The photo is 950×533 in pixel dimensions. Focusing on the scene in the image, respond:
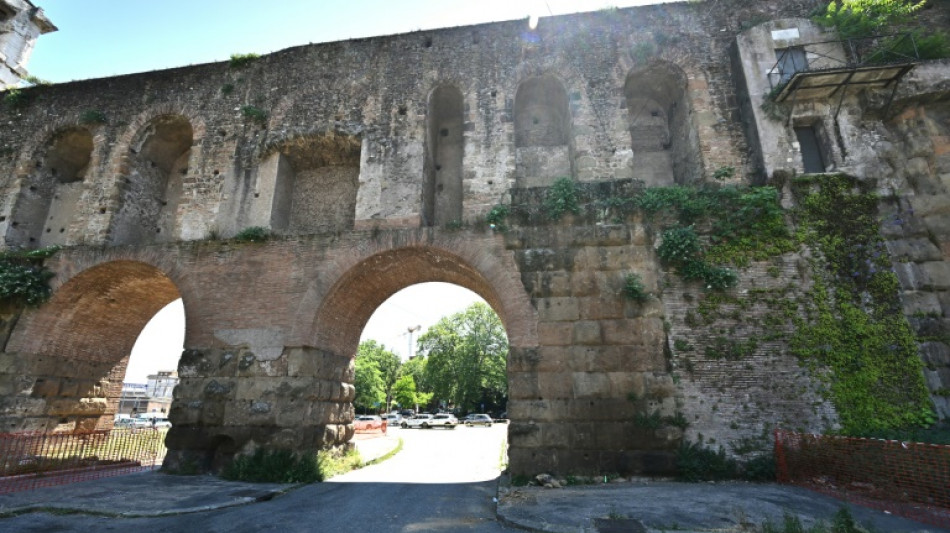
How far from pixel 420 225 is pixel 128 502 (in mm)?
7022

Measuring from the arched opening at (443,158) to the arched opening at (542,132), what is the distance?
1.64 meters

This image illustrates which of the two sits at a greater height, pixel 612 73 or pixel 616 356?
pixel 612 73

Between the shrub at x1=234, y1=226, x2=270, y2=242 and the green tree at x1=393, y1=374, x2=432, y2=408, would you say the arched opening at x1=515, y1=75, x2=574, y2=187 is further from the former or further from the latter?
the green tree at x1=393, y1=374, x2=432, y2=408

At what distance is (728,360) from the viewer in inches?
338

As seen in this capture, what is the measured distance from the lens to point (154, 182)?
13.4 meters

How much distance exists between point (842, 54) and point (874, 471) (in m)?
9.14

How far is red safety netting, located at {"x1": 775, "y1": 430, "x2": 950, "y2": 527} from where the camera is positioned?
599 centimetres

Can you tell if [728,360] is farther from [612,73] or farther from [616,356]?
[612,73]

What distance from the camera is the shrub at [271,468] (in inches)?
353

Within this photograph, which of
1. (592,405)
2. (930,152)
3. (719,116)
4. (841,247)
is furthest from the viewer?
(719,116)

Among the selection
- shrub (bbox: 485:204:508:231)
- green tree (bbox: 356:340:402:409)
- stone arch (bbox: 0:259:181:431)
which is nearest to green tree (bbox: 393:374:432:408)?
green tree (bbox: 356:340:402:409)

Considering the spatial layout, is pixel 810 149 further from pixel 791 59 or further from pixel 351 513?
pixel 351 513

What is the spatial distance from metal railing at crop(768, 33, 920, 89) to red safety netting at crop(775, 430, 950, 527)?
7.39 m

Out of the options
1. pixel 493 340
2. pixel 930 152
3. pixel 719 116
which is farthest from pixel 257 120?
pixel 493 340
